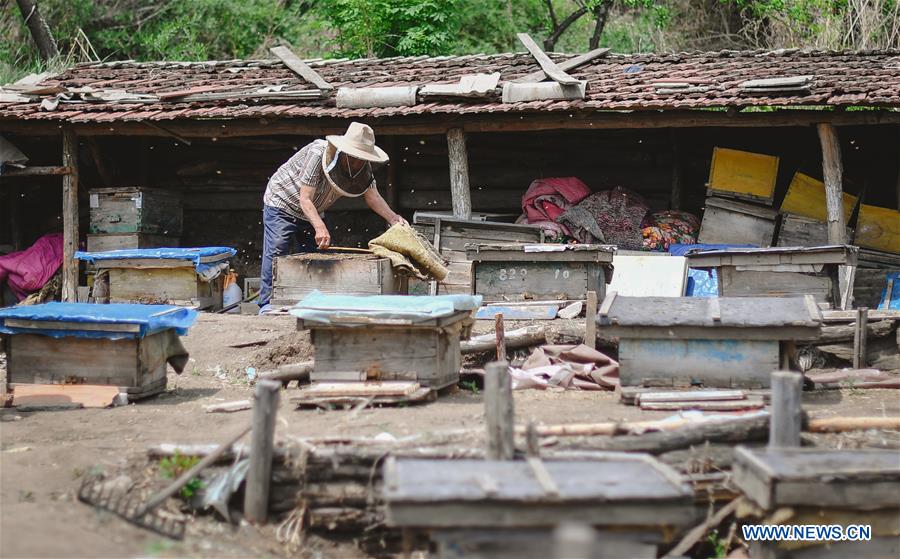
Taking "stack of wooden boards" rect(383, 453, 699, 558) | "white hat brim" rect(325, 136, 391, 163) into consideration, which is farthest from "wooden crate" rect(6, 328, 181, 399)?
"stack of wooden boards" rect(383, 453, 699, 558)

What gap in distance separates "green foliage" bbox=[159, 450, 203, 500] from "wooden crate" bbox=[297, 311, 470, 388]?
1.57 m

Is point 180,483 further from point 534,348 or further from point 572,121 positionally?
point 572,121

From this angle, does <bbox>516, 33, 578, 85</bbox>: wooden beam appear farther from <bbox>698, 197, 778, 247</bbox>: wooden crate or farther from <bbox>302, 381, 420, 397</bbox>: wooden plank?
<bbox>302, 381, 420, 397</bbox>: wooden plank

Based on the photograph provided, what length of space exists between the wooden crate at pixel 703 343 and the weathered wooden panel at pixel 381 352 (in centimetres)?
122

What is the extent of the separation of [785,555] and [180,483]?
3211 mm

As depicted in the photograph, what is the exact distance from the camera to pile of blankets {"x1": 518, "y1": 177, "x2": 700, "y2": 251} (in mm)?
11961

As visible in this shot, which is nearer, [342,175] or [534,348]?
[534,348]

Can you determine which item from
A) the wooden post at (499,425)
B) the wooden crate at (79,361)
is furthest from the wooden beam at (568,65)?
the wooden post at (499,425)

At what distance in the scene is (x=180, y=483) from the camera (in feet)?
17.4

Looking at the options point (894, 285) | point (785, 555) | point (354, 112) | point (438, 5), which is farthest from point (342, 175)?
point (438, 5)

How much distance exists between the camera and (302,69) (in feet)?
42.4

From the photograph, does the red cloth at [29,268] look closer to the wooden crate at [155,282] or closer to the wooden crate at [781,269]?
the wooden crate at [155,282]

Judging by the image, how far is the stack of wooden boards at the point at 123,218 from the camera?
12508 millimetres

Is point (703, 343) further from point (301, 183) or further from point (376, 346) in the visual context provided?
point (301, 183)
